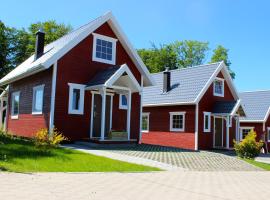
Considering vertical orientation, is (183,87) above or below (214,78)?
below

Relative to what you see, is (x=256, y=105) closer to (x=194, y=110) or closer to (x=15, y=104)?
(x=194, y=110)

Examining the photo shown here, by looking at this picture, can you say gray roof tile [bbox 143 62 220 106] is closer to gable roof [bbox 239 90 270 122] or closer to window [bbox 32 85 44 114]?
gable roof [bbox 239 90 270 122]

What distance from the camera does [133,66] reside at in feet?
70.5

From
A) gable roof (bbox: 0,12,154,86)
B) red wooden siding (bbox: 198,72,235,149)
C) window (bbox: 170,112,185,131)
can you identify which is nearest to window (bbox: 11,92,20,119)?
gable roof (bbox: 0,12,154,86)

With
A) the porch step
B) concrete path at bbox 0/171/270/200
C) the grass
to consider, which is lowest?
concrete path at bbox 0/171/270/200

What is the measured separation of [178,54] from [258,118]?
3217cm

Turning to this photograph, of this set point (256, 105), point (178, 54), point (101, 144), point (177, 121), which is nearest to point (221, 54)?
point (178, 54)

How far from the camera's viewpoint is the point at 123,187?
822cm

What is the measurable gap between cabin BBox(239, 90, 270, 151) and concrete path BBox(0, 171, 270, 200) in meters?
22.9

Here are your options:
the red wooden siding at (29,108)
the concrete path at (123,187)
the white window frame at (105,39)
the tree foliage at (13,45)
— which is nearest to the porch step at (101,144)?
the red wooden siding at (29,108)

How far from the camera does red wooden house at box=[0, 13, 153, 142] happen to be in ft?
58.2

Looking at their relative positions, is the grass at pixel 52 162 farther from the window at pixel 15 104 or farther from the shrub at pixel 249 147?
the window at pixel 15 104

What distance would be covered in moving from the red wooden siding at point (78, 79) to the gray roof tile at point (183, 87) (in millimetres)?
6518

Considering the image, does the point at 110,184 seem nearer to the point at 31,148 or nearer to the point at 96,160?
the point at 96,160
